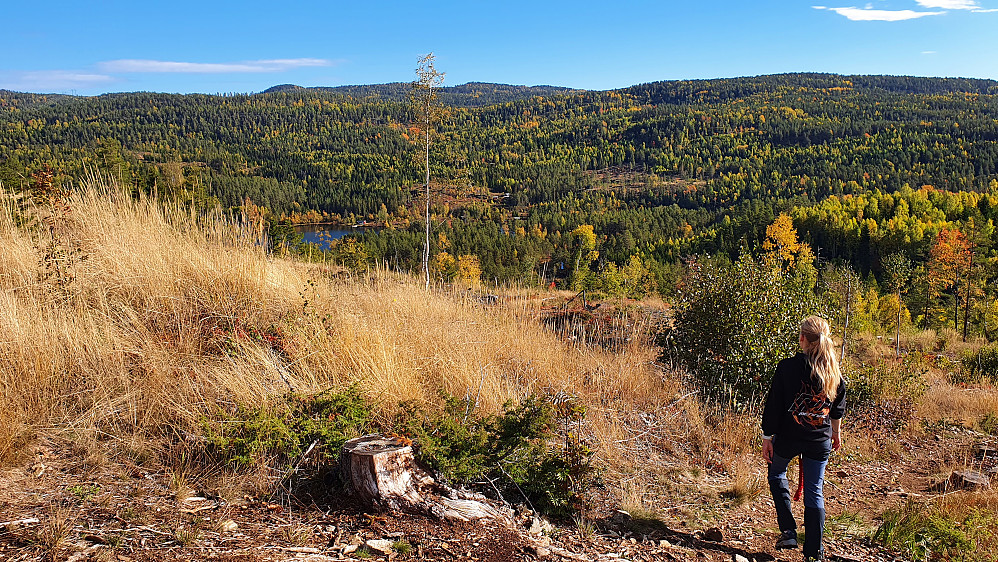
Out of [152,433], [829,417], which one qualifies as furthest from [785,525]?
[152,433]

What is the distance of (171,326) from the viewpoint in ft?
15.3

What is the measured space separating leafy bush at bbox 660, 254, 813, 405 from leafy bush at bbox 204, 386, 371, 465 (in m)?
4.59

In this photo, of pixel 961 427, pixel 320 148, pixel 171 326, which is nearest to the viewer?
pixel 171 326

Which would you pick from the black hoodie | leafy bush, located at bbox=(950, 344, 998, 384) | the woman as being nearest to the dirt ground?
the woman

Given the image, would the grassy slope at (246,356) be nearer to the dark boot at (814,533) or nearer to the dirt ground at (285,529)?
the dirt ground at (285,529)

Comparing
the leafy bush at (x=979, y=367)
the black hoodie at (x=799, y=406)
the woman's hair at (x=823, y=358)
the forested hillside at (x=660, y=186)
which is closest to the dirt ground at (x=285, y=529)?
the black hoodie at (x=799, y=406)

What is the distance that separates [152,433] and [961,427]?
10.0 metres

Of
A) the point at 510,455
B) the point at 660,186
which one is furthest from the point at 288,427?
the point at 660,186

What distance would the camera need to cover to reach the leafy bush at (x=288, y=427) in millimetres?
3283

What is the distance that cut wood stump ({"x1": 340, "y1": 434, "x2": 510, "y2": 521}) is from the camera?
9.98 ft

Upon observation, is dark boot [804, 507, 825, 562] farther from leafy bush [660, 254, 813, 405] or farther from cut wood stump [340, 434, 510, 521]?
leafy bush [660, 254, 813, 405]

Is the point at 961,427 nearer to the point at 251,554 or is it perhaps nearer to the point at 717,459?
the point at 717,459

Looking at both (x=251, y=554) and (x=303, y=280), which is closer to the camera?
(x=251, y=554)

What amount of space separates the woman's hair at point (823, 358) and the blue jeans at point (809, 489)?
1.24 feet
